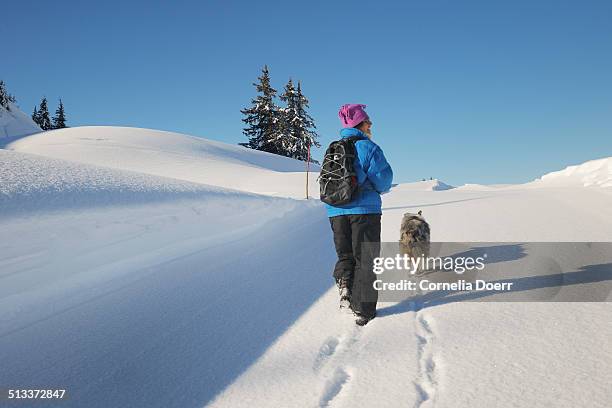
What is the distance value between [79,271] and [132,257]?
2.31 ft

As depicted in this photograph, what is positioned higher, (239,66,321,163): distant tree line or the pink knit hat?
(239,66,321,163): distant tree line

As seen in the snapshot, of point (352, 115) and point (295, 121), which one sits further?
point (295, 121)

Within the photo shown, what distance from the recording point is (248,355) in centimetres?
279

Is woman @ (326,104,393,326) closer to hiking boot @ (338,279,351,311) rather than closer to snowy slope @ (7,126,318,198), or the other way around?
hiking boot @ (338,279,351,311)

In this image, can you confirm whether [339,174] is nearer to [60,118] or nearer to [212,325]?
[212,325]

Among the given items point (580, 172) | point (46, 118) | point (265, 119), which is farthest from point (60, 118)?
point (580, 172)

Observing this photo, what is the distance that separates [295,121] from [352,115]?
3721cm

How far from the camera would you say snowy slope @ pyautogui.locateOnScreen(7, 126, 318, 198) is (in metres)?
18.3

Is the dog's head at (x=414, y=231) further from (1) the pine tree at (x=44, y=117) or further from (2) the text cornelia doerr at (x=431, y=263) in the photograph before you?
(1) the pine tree at (x=44, y=117)

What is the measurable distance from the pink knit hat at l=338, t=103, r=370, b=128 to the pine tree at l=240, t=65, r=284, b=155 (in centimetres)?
3717

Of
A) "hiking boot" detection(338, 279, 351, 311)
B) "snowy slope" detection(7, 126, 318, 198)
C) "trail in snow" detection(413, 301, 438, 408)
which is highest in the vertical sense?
"snowy slope" detection(7, 126, 318, 198)

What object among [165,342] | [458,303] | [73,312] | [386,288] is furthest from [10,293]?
[458,303]

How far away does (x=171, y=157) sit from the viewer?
22.6 m

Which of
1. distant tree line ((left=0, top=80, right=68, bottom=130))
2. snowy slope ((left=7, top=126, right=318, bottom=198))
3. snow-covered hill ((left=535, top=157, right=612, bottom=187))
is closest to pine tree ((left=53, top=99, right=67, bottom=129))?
distant tree line ((left=0, top=80, right=68, bottom=130))
